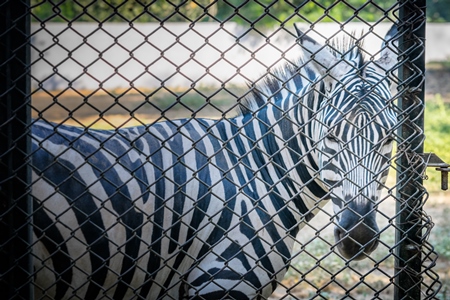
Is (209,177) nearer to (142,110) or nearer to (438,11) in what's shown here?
(142,110)

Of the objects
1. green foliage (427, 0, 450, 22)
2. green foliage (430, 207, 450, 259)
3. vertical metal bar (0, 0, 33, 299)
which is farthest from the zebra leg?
green foliage (427, 0, 450, 22)

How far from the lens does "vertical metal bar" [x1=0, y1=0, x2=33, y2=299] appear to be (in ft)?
6.59

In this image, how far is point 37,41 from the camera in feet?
50.6

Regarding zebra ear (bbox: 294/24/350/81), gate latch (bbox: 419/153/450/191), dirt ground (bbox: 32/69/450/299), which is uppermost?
dirt ground (bbox: 32/69/450/299)

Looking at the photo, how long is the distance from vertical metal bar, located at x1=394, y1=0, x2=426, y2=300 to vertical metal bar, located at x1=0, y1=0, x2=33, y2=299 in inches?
60.8

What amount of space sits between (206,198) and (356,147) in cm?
86

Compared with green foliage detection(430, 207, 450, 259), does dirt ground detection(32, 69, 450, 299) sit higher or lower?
higher

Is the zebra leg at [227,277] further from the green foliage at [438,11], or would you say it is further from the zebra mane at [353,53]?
the green foliage at [438,11]

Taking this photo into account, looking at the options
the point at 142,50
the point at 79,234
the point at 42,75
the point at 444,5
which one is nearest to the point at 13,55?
the point at 79,234

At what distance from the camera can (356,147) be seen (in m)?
2.49

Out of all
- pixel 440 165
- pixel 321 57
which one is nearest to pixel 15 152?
pixel 321 57

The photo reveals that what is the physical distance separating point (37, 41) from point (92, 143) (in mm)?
14004

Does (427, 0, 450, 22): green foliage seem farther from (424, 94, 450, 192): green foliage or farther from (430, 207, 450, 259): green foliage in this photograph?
(430, 207, 450, 259): green foliage

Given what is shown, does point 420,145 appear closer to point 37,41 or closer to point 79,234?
point 79,234
